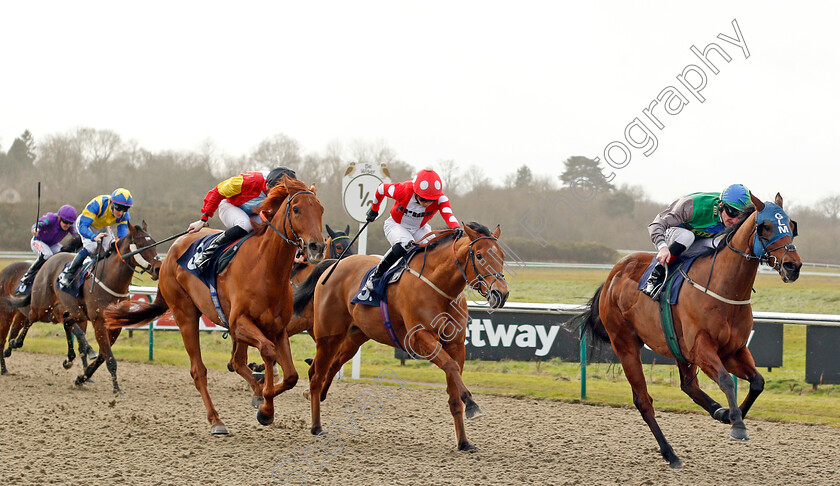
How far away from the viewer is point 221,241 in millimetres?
6246

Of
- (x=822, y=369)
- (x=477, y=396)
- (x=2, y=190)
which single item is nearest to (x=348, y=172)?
(x=477, y=396)

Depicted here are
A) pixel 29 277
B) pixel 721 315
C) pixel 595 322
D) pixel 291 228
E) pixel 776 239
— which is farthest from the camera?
pixel 29 277

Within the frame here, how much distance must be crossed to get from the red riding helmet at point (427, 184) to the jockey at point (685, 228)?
173 cm

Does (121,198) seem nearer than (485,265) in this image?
No

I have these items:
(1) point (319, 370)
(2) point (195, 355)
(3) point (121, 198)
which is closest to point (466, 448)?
(1) point (319, 370)

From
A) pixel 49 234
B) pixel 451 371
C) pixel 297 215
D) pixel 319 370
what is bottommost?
pixel 319 370

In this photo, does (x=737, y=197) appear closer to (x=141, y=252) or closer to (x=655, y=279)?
(x=655, y=279)

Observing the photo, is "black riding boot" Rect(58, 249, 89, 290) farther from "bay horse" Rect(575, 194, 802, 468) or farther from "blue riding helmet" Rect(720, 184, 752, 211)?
"blue riding helmet" Rect(720, 184, 752, 211)

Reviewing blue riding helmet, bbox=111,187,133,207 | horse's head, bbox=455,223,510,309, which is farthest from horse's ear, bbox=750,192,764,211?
blue riding helmet, bbox=111,187,133,207

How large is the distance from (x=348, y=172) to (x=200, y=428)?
4.13 m

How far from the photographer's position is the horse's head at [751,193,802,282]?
471 cm

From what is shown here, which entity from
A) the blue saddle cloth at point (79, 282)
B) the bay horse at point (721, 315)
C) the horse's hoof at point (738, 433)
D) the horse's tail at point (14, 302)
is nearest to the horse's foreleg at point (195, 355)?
the blue saddle cloth at point (79, 282)

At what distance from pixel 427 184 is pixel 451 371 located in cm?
161

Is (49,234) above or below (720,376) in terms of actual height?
above
